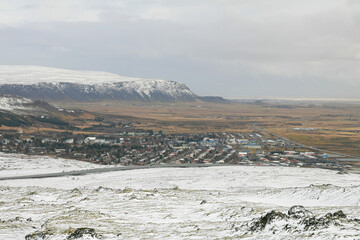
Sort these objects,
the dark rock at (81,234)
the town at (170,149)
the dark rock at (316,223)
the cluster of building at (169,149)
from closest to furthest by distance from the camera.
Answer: the dark rock at (316,223) < the dark rock at (81,234) < the town at (170,149) < the cluster of building at (169,149)

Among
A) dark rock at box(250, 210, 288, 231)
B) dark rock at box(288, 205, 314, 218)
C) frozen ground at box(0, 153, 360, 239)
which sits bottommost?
frozen ground at box(0, 153, 360, 239)

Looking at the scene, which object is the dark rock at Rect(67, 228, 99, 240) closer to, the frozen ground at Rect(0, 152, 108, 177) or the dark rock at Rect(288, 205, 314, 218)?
the dark rock at Rect(288, 205, 314, 218)

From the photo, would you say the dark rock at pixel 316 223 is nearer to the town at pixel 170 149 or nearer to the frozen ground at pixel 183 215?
the frozen ground at pixel 183 215

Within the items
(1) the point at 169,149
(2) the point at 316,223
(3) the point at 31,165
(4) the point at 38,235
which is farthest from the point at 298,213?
(1) the point at 169,149

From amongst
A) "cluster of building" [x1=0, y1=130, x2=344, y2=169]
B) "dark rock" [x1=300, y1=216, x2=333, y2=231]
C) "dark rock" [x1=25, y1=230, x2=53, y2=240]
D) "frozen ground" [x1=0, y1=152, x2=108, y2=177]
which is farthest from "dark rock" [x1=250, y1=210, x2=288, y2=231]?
"cluster of building" [x1=0, y1=130, x2=344, y2=169]

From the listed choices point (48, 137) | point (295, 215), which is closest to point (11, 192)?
point (295, 215)

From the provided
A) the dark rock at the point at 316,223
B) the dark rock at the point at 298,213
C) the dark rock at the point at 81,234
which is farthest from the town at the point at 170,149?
the dark rock at the point at 316,223

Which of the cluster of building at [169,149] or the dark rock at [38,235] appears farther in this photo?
the cluster of building at [169,149]

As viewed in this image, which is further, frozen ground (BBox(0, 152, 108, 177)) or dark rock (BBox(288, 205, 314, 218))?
frozen ground (BBox(0, 152, 108, 177))

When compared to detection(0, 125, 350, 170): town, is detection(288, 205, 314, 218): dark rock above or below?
above
